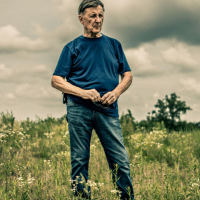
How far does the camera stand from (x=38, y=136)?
6996mm

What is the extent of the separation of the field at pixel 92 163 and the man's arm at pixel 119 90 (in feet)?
2.45

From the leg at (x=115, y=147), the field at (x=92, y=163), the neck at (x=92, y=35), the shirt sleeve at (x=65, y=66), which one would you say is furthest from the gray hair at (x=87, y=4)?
the field at (x=92, y=163)

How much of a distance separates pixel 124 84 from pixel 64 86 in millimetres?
776

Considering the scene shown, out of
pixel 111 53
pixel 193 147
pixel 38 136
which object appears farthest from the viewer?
pixel 38 136

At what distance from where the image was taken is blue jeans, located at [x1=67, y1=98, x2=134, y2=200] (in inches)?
116

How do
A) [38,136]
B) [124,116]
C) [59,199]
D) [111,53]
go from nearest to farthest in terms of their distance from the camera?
[59,199] → [111,53] → [38,136] → [124,116]

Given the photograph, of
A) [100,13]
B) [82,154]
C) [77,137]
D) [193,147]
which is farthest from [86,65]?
[193,147]

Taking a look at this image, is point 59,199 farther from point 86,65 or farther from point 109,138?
point 86,65

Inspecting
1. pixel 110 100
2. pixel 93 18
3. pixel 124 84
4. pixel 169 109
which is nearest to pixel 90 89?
pixel 110 100

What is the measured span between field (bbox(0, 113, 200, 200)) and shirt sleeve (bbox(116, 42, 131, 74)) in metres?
0.96

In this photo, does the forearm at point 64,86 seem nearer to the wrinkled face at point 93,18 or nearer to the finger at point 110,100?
the finger at point 110,100

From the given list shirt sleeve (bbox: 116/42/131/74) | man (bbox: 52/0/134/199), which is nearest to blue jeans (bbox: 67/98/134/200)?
man (bbox: 52/0/134/199)

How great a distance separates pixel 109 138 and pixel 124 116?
5870 millimetres

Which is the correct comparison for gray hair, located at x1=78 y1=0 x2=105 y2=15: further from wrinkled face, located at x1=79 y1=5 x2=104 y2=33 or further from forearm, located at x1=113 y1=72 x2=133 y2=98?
forearm, located at x1=113 y1=72 x2=133 y2=98
